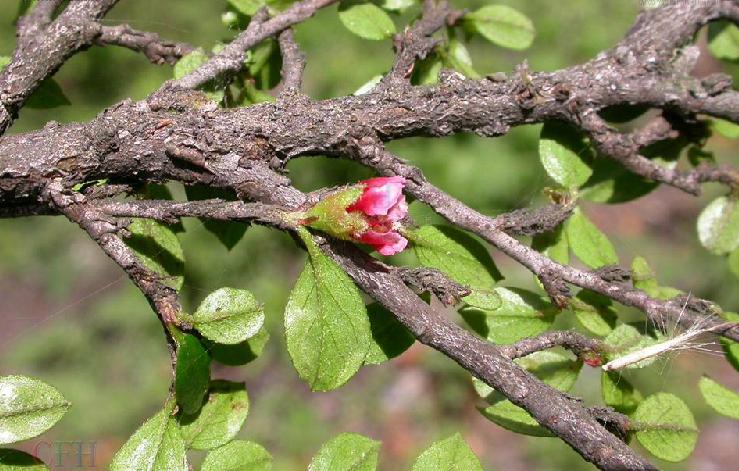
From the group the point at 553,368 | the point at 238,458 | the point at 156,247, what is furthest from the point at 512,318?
the point at 156,247

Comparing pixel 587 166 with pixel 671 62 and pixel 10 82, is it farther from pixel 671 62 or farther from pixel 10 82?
pixel 10 82

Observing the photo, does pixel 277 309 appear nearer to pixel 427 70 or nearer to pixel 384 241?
pixel 427 70

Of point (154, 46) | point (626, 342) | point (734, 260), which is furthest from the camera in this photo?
point (734, 260)

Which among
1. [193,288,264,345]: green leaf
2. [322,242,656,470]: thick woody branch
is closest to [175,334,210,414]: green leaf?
[193,288,264,345]: green leaf

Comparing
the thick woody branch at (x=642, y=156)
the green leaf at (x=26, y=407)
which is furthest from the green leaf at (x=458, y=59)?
the green leaf at (x=26, y=407)

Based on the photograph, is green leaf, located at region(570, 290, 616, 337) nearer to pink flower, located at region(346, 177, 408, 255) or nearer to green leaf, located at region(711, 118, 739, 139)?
pink flower, located at region(346, 177, 408, 255)

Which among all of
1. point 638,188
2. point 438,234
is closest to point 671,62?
point 638,188

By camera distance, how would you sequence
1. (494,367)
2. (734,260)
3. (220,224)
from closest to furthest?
1. (494,367)
2. (220,224)
3. (734,260)

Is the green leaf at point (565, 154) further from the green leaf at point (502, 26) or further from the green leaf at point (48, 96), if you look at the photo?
the green leaf at point (48, 96)

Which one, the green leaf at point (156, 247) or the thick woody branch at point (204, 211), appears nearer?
the thick woody branch at point (204, 211)
